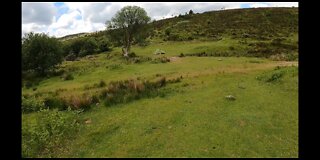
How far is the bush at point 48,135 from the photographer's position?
51.8 feet

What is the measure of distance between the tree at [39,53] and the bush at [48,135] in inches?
1109

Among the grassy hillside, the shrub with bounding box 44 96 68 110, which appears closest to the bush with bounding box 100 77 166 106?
the grassy hillside

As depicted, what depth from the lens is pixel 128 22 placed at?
197 feet

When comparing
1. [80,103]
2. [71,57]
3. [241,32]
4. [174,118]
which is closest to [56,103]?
[80,103]

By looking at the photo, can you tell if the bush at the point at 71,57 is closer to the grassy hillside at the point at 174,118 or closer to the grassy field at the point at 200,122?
the grassy hillside at the point at 174,118

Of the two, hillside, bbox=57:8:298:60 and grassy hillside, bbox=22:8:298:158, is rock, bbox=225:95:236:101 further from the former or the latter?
hillside, bbox=57:8:298:60

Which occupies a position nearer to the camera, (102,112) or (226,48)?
(102,112)

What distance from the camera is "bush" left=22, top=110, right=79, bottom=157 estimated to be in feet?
51.8

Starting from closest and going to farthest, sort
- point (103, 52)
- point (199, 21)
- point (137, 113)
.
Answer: point (137, 113) < point (103, 52) < point (199, 21)

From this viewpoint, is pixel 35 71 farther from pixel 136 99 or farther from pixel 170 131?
pixel 170 131
